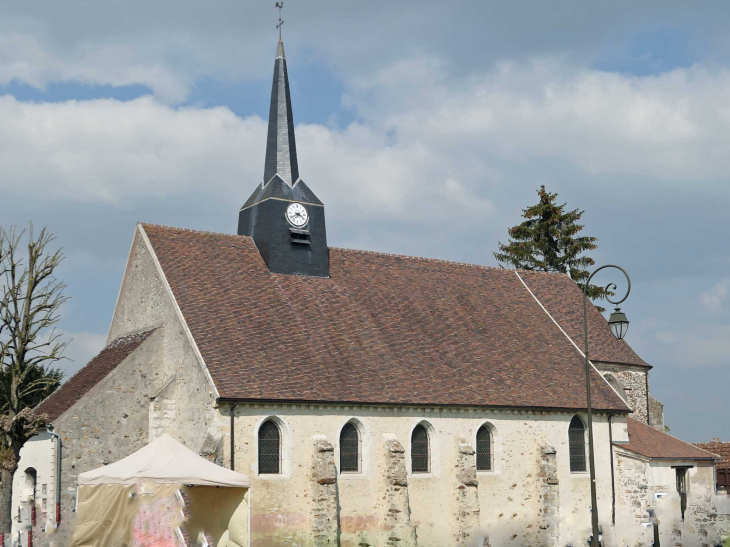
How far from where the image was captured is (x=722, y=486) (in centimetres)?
4484

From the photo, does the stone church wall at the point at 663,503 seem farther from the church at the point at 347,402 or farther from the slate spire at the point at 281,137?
the slate spire at the point at 281,137

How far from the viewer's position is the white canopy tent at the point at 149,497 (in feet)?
63.8

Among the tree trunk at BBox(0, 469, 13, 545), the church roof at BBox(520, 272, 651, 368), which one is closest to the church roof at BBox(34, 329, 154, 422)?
→ the tree trunk at BBox(0, 469, 13, 545)

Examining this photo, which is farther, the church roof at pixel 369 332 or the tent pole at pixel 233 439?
the church roof at pixel 369 332

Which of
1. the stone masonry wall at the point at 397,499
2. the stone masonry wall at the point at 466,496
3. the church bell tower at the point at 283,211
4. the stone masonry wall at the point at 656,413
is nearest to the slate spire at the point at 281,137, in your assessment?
the church bell tower at the point at 283,211

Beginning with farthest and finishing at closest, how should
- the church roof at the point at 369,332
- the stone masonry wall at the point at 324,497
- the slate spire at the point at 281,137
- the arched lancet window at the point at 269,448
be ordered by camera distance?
the slate spire at the point at 281,137, the church roof at the point at 369,332, the arched lancet window at the point at 269,448, the stone masonry wall at the point at 324,497

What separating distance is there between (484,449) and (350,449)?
201 inches

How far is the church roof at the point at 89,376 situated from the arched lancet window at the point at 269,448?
209 inches

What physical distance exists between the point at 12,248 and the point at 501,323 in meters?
17.4

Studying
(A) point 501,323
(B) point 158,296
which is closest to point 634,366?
(A) point 501,323

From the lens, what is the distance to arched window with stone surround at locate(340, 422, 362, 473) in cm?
2672

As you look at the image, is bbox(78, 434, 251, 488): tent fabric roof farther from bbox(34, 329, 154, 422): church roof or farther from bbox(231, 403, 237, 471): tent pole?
bbox(34, 329, 154, 422): church roof

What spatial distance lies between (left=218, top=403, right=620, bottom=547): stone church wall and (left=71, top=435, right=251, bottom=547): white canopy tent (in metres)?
3.58

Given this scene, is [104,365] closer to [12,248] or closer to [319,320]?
[12,248]
